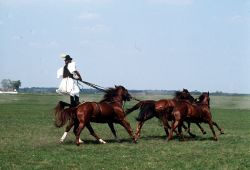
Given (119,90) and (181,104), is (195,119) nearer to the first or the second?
(181,104)

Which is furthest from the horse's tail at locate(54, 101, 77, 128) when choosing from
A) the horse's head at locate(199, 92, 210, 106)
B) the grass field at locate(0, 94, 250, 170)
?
the horse's head at locate(199, 92, 210, 106)

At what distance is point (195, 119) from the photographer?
1894 cm

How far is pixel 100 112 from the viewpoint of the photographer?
16953mm

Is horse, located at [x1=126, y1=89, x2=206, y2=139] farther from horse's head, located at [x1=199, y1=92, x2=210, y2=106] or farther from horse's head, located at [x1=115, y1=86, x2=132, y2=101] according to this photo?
horse's head, located at [x1=199, y1=92, x2=210, y2=106]

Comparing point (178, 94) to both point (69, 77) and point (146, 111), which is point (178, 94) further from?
point (69, 77)

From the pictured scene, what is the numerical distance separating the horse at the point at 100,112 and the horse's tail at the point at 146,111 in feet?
3.64

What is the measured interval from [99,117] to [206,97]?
5035 mm

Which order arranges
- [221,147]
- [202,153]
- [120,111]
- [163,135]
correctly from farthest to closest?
[163,135], [120,111], [221,147], [202,153]

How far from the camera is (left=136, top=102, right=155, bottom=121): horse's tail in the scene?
19.1 meters

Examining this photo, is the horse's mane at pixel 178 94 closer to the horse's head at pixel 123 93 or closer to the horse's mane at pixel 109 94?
the horse's head at pixel 123 93

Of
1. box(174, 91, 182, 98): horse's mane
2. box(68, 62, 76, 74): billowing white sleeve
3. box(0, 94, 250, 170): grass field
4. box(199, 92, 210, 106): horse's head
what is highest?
box(68, 62, 76, 74): billowing white sleeve

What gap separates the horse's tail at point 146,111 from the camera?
19.1 m

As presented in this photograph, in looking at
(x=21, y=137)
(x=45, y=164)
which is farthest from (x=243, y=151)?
(x=21, y=137)

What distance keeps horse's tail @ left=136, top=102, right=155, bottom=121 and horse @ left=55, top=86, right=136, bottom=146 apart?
1109 mm
